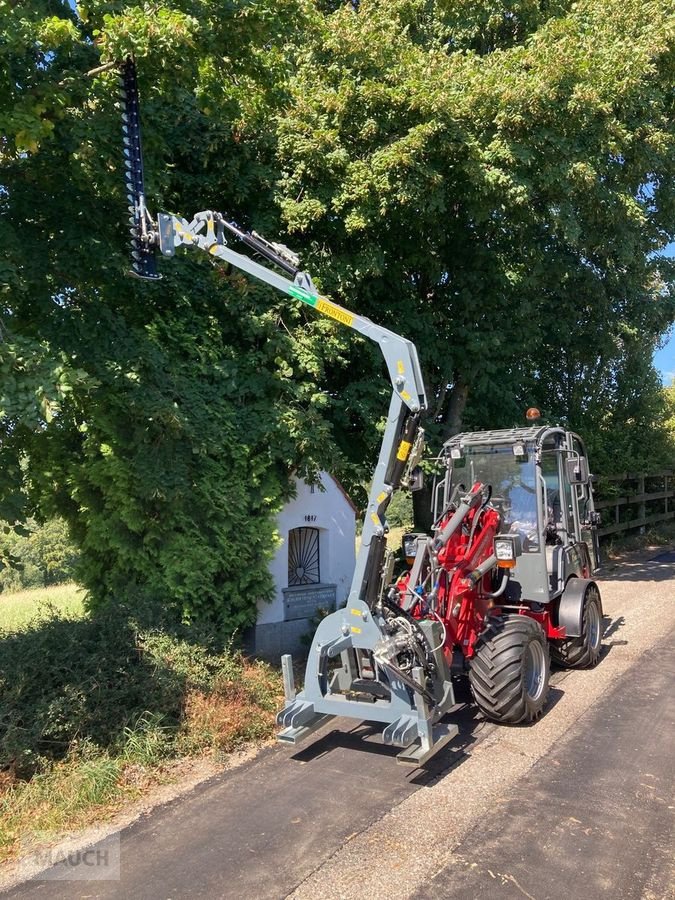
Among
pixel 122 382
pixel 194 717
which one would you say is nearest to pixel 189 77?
pixel 122 382

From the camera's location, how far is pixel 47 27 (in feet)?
18.9

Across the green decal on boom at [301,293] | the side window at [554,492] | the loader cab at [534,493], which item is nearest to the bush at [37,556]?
the green decal on boom at [301,293]

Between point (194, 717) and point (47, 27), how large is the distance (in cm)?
601

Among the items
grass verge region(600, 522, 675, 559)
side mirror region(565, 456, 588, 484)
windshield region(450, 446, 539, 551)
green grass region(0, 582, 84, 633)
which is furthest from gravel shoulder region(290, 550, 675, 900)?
grass verge region(600, 522, 675, 559)

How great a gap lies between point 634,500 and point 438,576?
15418 mm

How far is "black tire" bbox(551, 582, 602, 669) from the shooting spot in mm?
8148

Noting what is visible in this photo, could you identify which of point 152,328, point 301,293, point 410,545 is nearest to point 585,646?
point 410,545

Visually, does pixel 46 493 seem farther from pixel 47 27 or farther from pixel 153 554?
pixel 47 27

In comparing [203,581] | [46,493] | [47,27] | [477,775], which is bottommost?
A: [477,775]

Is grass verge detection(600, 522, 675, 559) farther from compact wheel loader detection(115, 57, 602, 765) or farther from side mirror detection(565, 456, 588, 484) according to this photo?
side mirror detection(565, 456, 588, 484)

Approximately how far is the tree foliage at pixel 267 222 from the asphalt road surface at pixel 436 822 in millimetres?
2993

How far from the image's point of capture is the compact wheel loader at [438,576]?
5496 mm

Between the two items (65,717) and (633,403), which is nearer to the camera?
(65,717)

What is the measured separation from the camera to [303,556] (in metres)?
9.88
